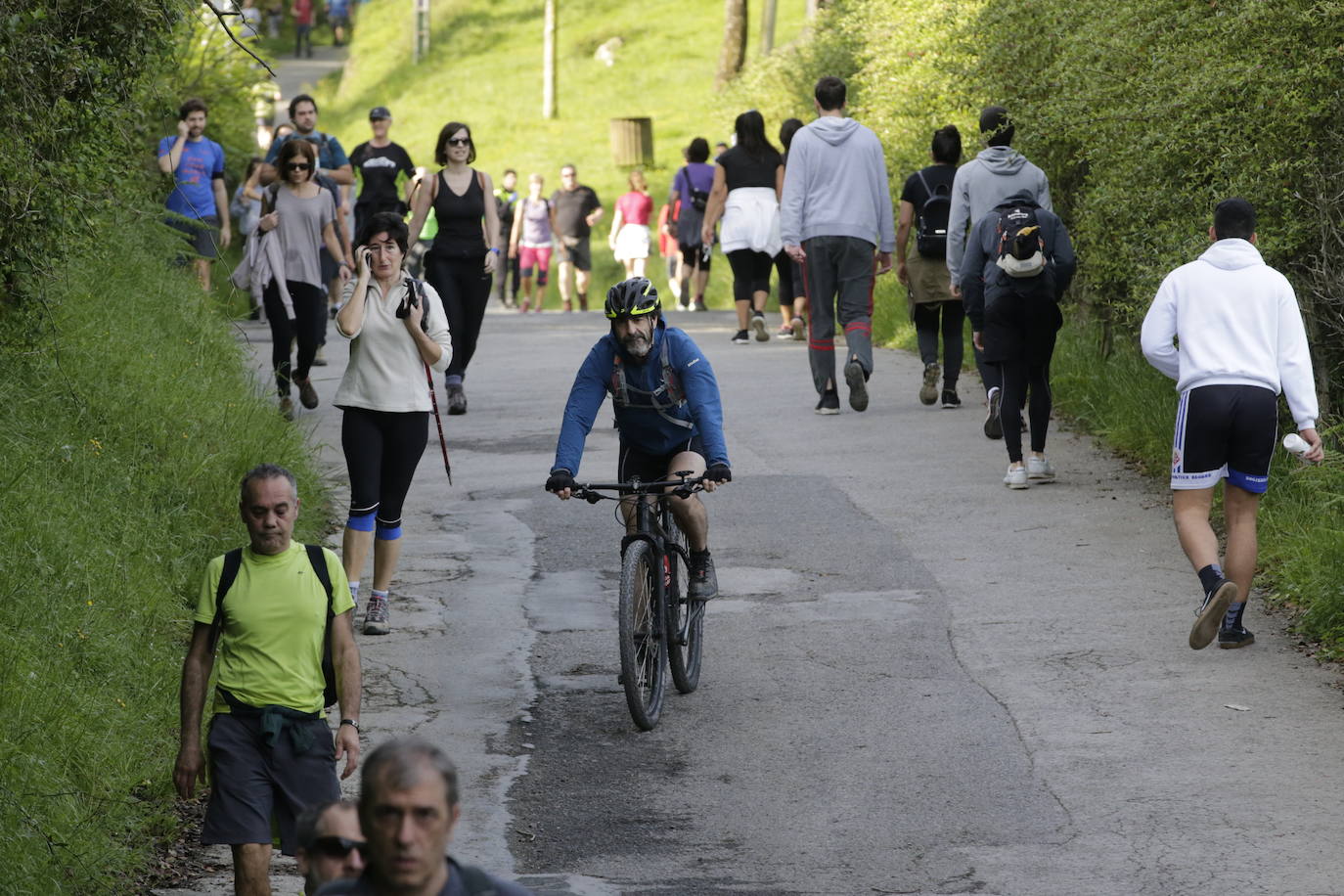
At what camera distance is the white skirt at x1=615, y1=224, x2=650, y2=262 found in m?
25.8

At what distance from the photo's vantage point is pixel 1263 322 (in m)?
7.96

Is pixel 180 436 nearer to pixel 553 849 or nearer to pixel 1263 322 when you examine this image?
pixel 553 849

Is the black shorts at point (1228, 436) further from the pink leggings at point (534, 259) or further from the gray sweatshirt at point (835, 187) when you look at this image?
the pink leggings at point (534, 259)

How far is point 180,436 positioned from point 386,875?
7001 millimetres

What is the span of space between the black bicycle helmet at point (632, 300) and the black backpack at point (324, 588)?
2.24m

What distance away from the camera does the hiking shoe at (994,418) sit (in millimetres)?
12133

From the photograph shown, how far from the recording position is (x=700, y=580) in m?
7.71

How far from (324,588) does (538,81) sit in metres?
46.8

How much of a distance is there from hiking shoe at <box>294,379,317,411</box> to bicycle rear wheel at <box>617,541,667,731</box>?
6428mm

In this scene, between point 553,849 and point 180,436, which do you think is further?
point 180,436

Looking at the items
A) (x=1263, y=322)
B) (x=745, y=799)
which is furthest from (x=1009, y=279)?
(x=745, y=799)

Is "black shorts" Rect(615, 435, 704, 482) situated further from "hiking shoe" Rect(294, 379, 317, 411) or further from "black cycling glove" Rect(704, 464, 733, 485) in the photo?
"hiking shoe" Rect(294, 379, 317, 411)

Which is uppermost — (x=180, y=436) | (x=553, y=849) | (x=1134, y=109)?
(x=1134, y=109)

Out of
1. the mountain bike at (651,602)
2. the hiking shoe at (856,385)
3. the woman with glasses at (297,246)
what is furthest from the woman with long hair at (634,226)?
the mountain bike at (651,602)
